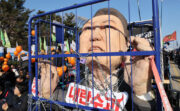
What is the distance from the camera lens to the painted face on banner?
1.21m

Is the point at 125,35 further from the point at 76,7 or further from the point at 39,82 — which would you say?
the point at 39,82

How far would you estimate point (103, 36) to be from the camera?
123cm

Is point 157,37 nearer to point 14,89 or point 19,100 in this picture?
point 19,100

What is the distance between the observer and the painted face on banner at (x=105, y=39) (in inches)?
47.8

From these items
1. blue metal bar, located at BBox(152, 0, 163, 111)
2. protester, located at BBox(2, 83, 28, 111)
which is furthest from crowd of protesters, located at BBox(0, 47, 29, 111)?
blue metal bar, located at BBox(152, 0, 163, 111)

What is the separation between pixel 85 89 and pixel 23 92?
2.83 meters

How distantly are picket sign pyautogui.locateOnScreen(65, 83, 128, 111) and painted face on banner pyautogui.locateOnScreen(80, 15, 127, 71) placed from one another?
260mm

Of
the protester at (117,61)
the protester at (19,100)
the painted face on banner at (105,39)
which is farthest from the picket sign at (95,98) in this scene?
the protester at (19,100)

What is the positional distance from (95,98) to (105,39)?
1.80ft

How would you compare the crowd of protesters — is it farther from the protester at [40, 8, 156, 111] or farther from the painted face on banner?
the painted face on banner

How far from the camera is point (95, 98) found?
3.95ft

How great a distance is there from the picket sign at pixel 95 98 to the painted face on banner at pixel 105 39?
260 mm

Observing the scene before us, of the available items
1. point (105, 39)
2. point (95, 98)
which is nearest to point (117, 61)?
point (105, 39)

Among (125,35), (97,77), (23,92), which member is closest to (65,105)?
(97,77)
